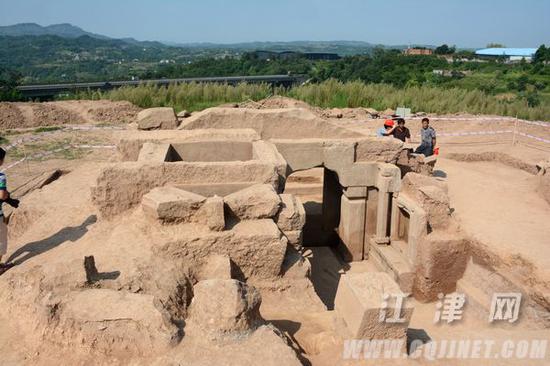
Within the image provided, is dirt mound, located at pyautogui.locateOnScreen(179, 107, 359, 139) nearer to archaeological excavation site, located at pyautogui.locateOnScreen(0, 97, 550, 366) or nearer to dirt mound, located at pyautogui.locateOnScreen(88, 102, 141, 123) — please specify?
archaeological excavation site, located at pyautogui.locateOnScreen(0, 97, 550, 366)

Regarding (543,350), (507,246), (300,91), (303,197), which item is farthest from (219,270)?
(300,91)

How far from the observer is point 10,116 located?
1443cm

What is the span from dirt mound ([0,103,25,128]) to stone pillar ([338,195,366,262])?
438 inches

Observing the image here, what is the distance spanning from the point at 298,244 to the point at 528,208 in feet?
16.1

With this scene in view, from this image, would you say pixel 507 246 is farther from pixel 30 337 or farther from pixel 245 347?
pixel 30 337

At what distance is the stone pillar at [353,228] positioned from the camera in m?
8.20

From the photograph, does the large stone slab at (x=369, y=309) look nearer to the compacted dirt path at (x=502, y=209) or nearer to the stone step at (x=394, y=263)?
the compacted dirt path at (x=502, y=209)

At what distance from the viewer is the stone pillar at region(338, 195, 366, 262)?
820 centimetres

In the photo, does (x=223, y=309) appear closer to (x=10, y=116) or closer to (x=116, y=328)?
(x=116, y=328)

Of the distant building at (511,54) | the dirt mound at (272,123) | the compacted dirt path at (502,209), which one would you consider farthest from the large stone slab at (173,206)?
the distant building at (511,54)

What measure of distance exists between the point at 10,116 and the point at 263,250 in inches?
495

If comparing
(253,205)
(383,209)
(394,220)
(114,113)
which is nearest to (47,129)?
(114,113)

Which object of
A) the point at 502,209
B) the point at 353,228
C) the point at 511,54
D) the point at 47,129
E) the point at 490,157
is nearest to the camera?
the point at 502,209

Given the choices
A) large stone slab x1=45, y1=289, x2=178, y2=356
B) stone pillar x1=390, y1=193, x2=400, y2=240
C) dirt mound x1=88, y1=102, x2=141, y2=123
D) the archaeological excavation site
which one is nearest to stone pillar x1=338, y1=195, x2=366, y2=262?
the archaeological excavation site
